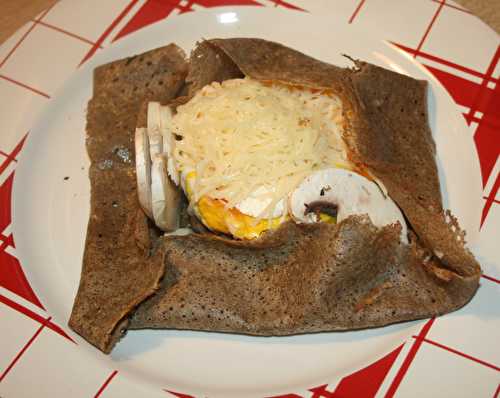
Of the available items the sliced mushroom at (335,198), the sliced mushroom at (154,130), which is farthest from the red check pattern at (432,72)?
the sliced mushroom at (154,130)

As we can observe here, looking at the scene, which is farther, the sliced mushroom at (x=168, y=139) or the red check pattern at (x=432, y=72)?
the sliced mushroom at (x=168, y=139)

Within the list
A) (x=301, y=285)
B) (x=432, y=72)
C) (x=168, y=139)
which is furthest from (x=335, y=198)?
(x=432, y=72)

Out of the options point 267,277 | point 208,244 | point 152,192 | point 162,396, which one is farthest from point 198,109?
point 162,396

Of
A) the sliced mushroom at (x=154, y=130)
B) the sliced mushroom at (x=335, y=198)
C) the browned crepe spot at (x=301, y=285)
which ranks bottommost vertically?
the browned crepe spot at (x=301, y=285)

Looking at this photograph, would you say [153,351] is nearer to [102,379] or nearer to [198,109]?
[102,379]

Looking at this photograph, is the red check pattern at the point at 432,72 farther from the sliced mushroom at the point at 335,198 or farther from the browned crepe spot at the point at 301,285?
the sliced mushroom at the point at 335,198

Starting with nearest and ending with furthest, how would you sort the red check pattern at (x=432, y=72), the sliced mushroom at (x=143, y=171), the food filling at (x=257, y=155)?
the red check pattern at (x=432, y=72), the food filling at (x=257, y=155), the sliced mushroom at (x=143, y=171)
